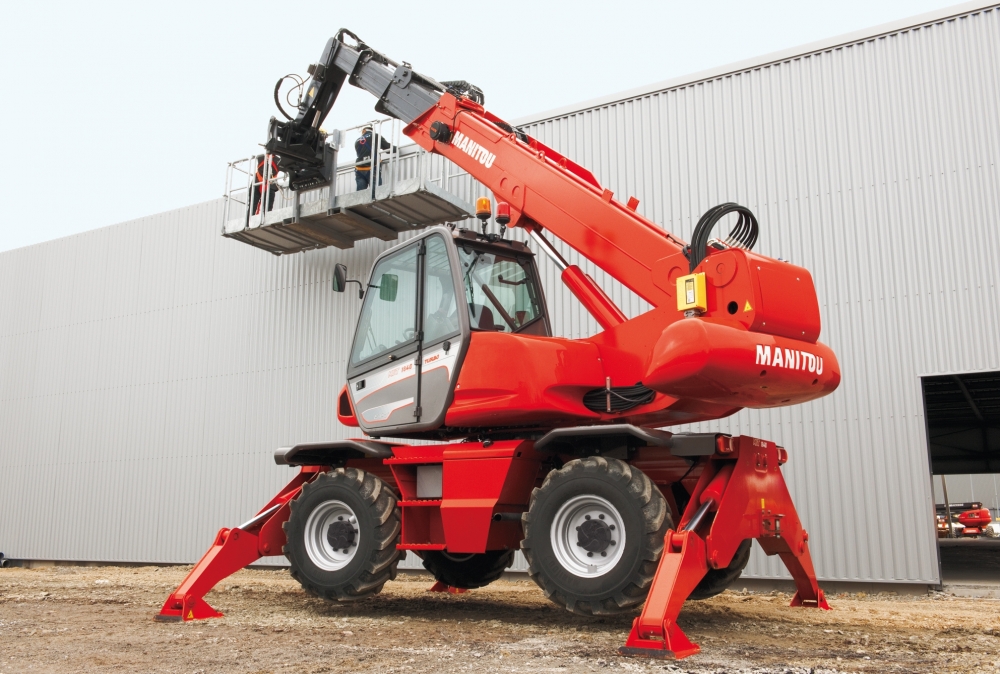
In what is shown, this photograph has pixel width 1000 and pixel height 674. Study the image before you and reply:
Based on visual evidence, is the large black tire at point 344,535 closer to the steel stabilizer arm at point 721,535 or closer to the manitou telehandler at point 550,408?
the manitou telehandler at point 550,408

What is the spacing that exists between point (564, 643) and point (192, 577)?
3969 millimetres

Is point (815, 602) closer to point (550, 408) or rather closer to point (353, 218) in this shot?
point (550, 408)

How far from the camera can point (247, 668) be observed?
5.66 metres

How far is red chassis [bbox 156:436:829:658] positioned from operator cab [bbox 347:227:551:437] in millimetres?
474

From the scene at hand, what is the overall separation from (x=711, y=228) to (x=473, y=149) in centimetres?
330

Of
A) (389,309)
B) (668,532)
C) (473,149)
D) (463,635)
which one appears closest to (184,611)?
(463,635)

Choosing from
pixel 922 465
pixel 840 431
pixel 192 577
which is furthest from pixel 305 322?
pixel 922 465

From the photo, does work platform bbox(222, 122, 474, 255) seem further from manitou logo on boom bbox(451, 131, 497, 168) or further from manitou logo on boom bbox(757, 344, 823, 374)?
manitou logo on boom bbox(757, 344, 823, 374)

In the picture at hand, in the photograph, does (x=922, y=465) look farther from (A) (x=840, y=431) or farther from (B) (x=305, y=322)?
(B) (x=305, y=322)

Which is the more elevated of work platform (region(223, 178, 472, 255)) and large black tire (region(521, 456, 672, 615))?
work platform (region(223, 178, 472, 255))

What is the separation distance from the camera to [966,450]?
2983 cm

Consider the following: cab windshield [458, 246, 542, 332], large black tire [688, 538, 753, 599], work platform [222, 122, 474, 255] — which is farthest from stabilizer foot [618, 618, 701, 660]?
work platform [222, 122, 474, 255]

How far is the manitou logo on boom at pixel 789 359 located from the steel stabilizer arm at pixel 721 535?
0.81 m

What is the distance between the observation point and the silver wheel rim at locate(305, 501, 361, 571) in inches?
337
